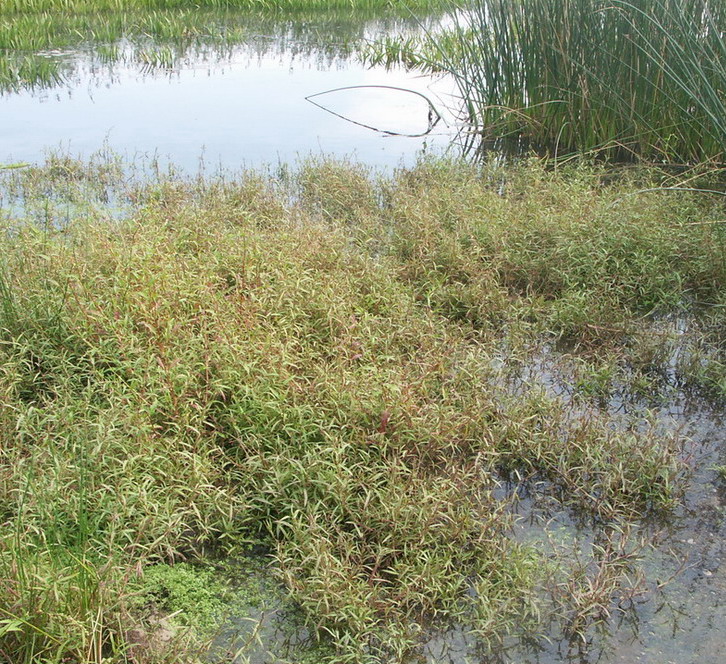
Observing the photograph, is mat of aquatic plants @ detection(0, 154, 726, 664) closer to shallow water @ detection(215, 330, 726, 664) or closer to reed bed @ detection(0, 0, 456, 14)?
shallow water @ detection(215, 330, 726, 664)

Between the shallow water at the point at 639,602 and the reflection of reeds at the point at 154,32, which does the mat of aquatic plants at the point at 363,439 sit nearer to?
the shallow water at the point at 639,602

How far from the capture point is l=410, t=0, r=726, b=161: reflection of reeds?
208 inches

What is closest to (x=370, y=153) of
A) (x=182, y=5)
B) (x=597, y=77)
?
(x=597, y=77)

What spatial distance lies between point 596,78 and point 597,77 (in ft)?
1.10

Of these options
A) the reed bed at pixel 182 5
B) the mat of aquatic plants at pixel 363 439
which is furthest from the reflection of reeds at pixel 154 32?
the mat of aquatic plants at pixel 363 439

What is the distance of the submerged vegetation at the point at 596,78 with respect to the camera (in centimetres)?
527

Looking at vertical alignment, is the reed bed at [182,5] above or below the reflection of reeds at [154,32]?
above

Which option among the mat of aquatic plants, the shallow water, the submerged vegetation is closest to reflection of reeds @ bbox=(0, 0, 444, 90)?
the submerged vegetation

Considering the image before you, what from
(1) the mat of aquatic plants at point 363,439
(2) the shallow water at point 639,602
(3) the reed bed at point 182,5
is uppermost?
(3) the reed bed at point 182,5

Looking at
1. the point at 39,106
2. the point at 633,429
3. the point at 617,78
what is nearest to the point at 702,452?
the point at 633,429

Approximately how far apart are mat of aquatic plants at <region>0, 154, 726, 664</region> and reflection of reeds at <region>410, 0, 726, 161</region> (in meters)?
1.20

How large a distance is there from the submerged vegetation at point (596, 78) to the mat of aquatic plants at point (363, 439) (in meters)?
1.18

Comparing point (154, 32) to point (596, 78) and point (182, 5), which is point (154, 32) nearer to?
point (182, 5)

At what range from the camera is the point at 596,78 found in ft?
18.1
